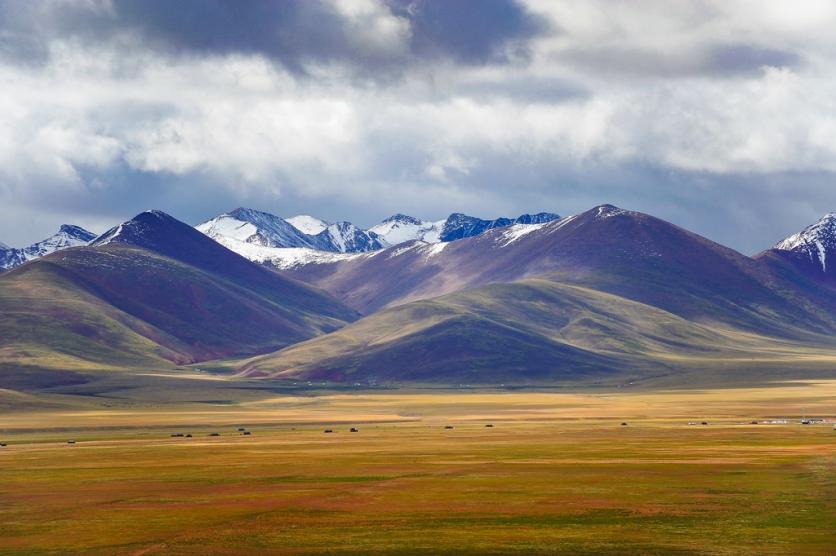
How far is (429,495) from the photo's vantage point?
82.6 meters

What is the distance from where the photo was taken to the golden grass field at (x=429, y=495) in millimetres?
64125

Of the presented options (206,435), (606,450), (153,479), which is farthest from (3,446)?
(606,450)

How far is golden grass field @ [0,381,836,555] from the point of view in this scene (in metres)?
64.1

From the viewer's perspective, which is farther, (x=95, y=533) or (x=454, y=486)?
(x=454, y=486)

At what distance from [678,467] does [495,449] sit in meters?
28.1

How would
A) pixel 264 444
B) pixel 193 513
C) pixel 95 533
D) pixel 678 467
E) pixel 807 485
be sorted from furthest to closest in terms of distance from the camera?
pixel 264 444
pixel 678 467
pixel 807 485
pixel 193 513
pixel 95 533

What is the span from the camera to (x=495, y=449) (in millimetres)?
123000

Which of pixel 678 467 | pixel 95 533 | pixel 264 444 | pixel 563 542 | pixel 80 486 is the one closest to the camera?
pixel 563 542

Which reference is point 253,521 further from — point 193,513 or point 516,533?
point 516,533

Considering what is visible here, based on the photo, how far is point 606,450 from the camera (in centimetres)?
11950

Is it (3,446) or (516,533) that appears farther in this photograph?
(3,446)

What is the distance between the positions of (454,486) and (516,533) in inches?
847

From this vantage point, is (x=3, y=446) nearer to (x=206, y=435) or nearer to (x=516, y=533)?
(x=206, y=435)

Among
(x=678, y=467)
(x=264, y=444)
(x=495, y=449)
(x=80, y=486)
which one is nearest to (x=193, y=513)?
(x=80, y=486)
